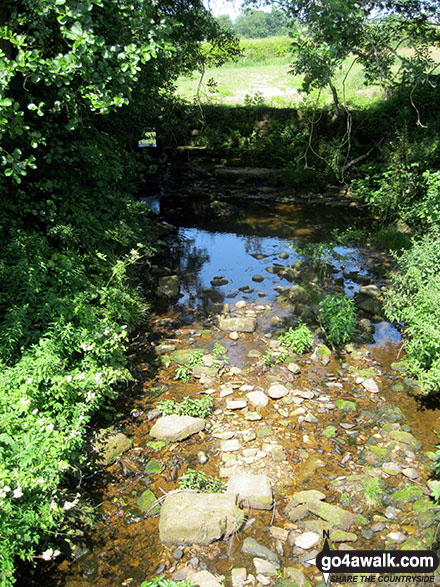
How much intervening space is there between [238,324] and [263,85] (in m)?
16.1

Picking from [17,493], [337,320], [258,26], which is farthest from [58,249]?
[258,26]

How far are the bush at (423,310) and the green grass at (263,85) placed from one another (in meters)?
7.31

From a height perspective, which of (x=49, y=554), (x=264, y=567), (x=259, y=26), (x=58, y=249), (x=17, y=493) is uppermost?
(x=259, y=26)

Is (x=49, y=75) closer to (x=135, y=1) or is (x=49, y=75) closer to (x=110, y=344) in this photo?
(x=135, y=1)

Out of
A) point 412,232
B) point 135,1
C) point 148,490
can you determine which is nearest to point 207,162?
point 412,232

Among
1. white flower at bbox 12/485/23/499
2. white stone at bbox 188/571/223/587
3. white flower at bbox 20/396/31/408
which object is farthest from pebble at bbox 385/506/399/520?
white flower at bbox 20/396/31/408

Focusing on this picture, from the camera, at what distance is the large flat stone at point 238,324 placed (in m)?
6.65

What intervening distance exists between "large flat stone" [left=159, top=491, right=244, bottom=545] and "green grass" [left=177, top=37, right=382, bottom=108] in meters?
10.7

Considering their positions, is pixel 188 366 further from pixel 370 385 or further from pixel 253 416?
pixel 370 385

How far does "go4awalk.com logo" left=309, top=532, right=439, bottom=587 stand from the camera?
332cm

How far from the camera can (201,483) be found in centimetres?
412

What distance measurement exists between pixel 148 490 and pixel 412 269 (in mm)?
4088

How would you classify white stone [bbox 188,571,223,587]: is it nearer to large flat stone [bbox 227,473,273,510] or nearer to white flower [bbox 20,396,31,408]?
large flat stone [bbox 227,473,273,510]

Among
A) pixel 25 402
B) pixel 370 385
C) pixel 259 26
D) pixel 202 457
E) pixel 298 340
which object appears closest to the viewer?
pixel 25 402
